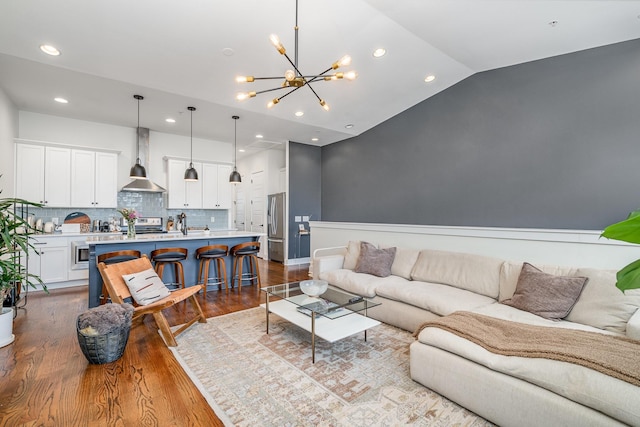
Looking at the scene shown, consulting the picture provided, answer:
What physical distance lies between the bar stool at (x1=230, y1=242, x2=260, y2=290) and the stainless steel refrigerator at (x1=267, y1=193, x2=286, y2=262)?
6.63ft

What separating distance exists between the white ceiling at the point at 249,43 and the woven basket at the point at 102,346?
2.99m

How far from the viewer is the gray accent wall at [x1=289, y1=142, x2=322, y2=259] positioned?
7.00 meters

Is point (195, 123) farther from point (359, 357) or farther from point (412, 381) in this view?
point (412, 381)

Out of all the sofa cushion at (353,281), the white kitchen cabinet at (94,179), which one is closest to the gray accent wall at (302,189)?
the sofa cushion at (353,281)

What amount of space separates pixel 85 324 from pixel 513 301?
12.4 feet

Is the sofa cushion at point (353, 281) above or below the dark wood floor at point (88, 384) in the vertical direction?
above

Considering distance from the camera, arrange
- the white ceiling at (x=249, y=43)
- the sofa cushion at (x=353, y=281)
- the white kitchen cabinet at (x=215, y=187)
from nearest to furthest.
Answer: the white ceiling at (x=249, y=43) < the sofa cushion at (x=353, y=281) < the white kitchen cabinet at (x=215, y=187)

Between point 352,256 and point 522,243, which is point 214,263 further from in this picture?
point 522,243

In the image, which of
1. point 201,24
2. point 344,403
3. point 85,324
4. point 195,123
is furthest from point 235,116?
point 344,403

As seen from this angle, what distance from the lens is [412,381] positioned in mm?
2195

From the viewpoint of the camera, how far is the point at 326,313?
2562 millimetres

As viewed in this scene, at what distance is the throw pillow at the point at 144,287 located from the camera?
290cm

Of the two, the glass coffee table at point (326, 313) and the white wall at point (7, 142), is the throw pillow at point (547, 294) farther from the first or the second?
the white wall at point (7, 142)

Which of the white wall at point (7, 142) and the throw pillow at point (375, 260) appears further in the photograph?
the white wall at point (7, 142)
